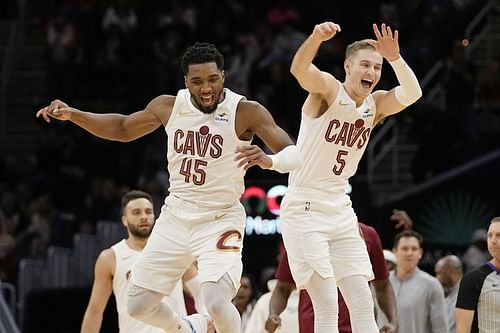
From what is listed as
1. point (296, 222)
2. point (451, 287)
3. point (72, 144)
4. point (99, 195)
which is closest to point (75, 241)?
point (99, 195)

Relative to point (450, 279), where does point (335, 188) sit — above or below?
above

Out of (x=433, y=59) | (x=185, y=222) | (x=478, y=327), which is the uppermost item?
(x=433, y=59)

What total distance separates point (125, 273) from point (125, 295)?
8.0 inches

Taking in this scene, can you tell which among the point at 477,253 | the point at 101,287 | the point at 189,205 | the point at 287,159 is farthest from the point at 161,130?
the point at 287,159

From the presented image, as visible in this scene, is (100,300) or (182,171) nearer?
(182,171)

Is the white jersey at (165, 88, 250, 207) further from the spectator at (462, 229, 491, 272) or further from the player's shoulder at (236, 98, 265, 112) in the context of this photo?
the spectator at (462, 229, 491, 272)

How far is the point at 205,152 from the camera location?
29.5ft

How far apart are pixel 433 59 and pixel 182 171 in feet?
33.2

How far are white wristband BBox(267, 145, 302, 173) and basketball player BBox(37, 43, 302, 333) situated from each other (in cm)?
15

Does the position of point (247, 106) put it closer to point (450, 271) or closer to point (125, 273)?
point (125, 273)

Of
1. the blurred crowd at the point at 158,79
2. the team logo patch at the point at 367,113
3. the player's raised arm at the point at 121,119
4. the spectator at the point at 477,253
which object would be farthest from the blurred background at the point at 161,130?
the player's raised arm at the point at 121,119

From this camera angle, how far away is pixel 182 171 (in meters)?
9.10

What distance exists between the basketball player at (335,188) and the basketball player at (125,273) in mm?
1632

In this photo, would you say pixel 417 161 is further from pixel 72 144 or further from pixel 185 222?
pixel 185 222
